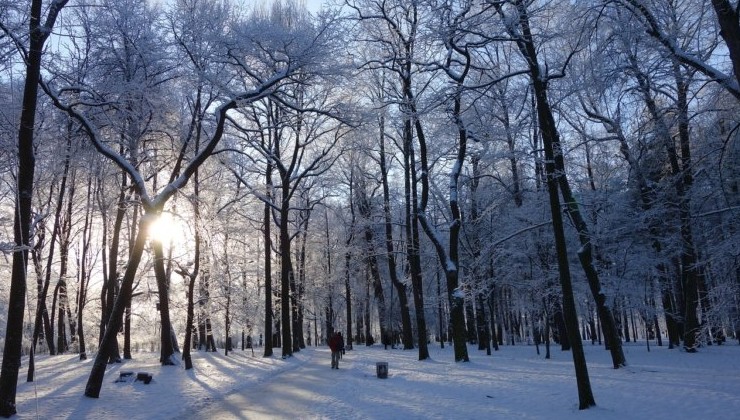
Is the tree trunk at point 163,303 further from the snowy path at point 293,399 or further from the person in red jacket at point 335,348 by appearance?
the person in red jacket at point 335,348

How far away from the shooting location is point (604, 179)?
2409 centimetres

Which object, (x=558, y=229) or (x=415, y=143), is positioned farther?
(x=415, y=143)

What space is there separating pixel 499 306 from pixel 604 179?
20775 millimetres

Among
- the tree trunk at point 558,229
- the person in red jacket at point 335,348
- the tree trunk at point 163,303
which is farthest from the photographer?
A: the person in red jacket at point 335,348

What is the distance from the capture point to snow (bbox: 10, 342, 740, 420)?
10.4 metres

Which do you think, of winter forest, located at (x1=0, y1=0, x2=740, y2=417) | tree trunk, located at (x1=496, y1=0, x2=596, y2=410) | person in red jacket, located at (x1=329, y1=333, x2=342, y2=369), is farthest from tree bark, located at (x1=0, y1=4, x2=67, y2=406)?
person in red jacket, located at (x1=329, y1=333, x2=342, y2=369)

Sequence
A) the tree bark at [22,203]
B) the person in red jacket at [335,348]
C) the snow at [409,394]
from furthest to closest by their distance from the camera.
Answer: the person in red jacket at [335,348]
the snow at [409,394]
the tree bark at [22,203]

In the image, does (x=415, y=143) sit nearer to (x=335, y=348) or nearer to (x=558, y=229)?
(x=335, y=348)

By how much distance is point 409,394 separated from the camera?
13141mm

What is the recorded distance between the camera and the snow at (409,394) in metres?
10.4

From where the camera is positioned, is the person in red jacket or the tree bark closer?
the tree bark

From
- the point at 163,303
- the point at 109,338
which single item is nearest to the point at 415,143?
the point at 163,303

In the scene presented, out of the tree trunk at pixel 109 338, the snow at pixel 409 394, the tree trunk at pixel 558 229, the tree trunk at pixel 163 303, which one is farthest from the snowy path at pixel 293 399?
the tree trunk at pixel 163 303

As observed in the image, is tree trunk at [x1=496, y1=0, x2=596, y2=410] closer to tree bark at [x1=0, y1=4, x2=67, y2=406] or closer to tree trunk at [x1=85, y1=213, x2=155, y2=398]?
tree bark at [x1=0, y1=4, x2=67, y2=406]
